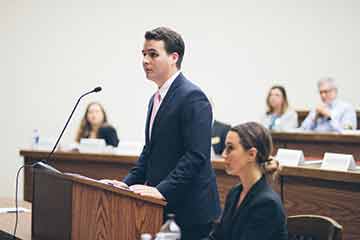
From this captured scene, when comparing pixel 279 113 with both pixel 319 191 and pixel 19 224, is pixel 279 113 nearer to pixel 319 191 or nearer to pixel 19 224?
pixel 319 191

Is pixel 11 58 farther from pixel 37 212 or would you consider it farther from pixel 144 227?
pixel 144 227

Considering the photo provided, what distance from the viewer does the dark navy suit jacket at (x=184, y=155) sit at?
7.82 ft

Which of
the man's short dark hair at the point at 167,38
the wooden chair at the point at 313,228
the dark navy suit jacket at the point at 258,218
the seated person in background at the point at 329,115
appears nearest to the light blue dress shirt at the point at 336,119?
the seated person in background at the point at 329,115

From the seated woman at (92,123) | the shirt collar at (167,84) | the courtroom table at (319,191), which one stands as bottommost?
the courtroom table at (319,191)

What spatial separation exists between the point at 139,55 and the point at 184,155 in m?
5.68

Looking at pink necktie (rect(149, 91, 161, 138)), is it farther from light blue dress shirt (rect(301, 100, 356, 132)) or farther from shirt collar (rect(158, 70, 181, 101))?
light blue dress shirt (rect(301, 100, 356, 132))

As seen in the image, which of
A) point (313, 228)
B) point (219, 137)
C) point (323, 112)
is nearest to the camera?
point (313, 228)

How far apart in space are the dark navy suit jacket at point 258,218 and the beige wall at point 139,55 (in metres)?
5.59

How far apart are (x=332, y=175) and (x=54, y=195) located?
5.16ft

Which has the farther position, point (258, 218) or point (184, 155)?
point (184, 155)

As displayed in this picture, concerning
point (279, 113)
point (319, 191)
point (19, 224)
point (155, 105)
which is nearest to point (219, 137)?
point (279, 113)

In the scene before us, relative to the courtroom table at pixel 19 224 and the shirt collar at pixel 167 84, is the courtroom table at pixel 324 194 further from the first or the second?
the courtroom table at pixel 19 224

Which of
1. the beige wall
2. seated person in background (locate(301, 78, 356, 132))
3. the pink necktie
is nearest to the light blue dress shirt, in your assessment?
seated person in background (locate(301, 78, 356, 132))

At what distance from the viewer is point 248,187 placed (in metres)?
2.15
